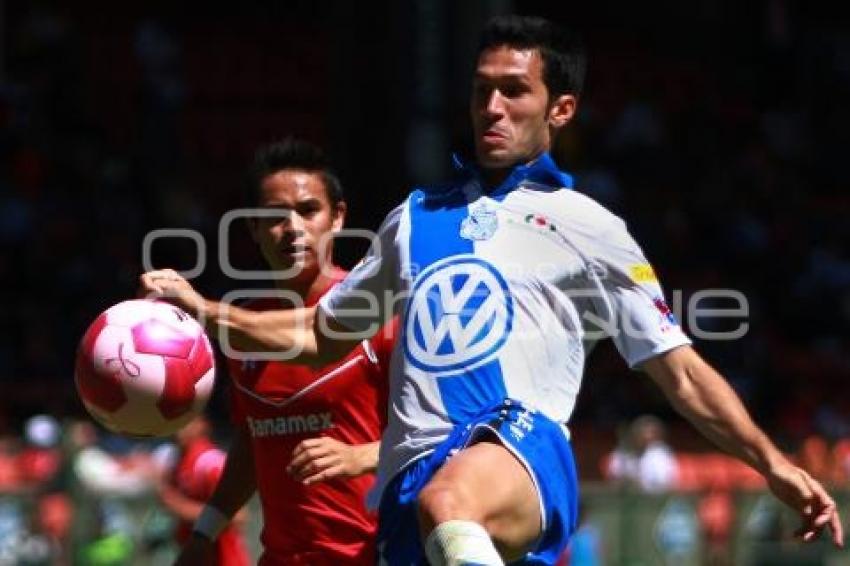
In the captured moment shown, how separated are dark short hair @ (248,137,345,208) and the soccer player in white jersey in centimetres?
118

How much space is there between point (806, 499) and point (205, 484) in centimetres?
362

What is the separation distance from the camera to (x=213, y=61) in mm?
23000

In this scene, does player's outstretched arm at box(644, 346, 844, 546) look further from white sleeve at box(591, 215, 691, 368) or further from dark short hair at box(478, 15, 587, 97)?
dark short hair at box(478, 15, 587, 97)

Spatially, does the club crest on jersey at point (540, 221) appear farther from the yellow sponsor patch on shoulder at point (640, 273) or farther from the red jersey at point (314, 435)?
the red jersey at point (314, 435)

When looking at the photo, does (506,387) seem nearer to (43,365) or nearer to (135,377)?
(135,377)

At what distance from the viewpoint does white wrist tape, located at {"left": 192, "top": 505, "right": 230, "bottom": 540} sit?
23.8ft

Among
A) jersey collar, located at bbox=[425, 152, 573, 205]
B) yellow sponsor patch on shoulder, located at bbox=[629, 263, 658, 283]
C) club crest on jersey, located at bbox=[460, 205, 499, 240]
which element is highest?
jersey collar, located at bbox=[425, 152, 573, 205]

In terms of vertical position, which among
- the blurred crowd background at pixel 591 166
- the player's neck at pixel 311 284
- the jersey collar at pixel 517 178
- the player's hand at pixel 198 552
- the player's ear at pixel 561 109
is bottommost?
the blurred crowd background at pixel 591 166

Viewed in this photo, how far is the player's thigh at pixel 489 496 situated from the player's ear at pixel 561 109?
1.03m

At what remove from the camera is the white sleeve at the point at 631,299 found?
5980mm

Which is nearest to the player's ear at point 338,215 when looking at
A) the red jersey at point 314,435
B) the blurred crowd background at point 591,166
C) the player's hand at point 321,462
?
the red jersey at point 314,435

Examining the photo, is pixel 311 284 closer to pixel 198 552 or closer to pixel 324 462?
pixel 198 552

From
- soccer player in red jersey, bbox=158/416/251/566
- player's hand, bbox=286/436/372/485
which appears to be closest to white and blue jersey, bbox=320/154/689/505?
player's hand, bbox=286/436/372/485

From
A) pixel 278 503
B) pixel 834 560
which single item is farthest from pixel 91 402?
pixel 834 560
